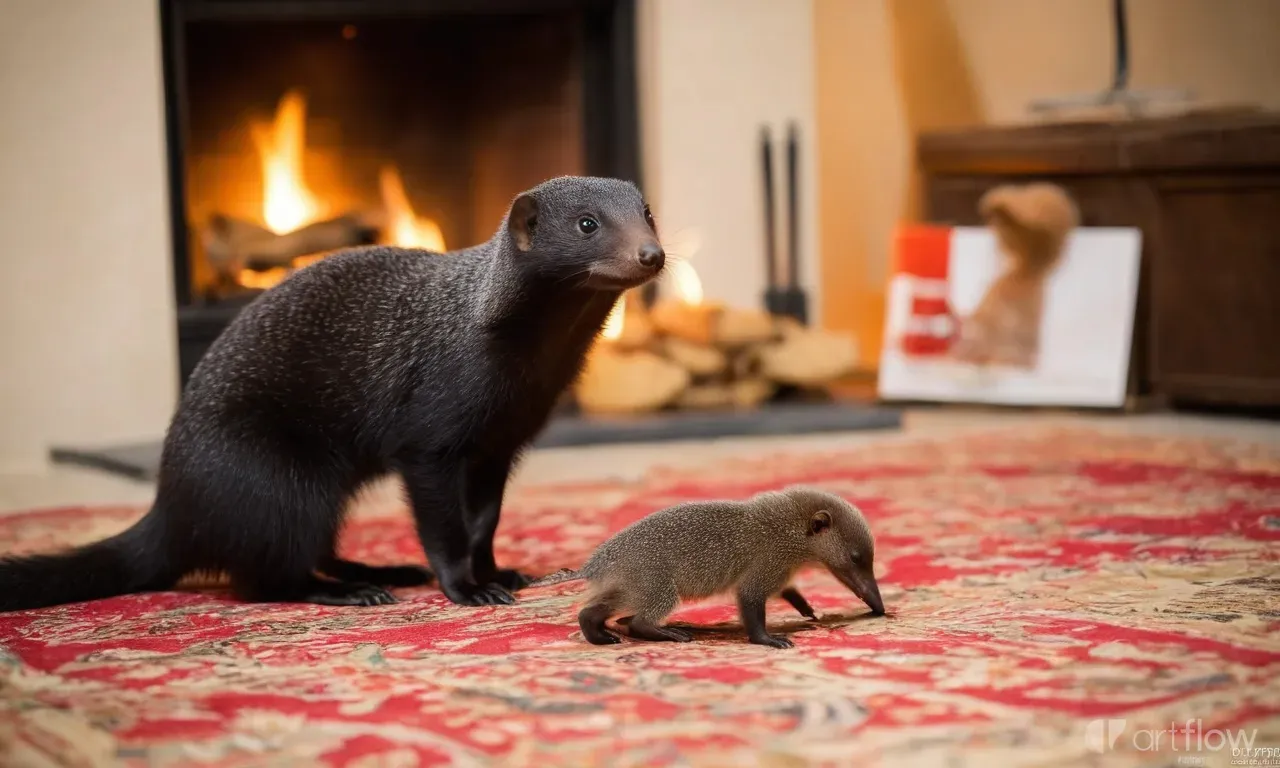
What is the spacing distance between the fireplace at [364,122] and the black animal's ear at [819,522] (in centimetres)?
299

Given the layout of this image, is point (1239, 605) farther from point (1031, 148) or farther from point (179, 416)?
point (1031, 148)

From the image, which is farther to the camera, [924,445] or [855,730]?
[924,445]

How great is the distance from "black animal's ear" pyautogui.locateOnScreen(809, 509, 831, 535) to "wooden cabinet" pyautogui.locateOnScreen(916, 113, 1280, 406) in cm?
305

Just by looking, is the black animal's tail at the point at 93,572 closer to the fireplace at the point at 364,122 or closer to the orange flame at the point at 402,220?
the fireplace at the point at 364,122

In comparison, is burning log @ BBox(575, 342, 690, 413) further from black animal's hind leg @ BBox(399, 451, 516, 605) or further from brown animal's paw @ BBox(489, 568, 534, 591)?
black animal's hind leg @ BBox(399, 451, 516, 605)

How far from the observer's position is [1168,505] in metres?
3.32

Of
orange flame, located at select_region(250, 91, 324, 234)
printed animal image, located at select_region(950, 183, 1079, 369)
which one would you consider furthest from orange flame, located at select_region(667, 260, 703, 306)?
orange flame, located at select_region(250, 91, 324, 234)

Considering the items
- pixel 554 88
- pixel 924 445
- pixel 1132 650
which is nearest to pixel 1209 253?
pixel 924 445

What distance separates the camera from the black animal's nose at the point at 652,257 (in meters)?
2.37

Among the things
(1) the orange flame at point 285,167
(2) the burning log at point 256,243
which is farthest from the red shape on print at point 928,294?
(1) the orange flame at point 285,167

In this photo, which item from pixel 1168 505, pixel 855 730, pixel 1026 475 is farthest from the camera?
pixel 1026 475

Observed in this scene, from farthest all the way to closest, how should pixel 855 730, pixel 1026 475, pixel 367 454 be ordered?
pixel 1026 475 < pixel 367 454 < pixel 855 730

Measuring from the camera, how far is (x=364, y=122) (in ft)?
17.3

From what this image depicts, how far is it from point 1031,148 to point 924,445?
1.48 m
